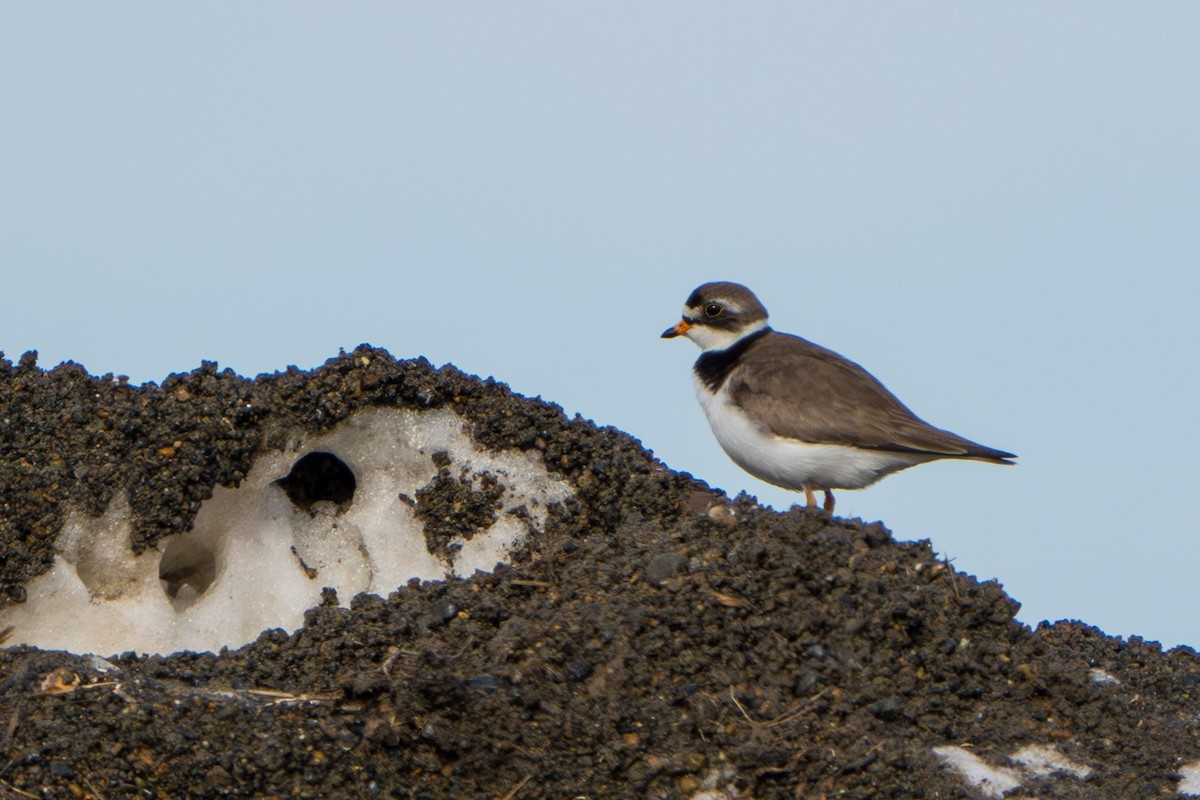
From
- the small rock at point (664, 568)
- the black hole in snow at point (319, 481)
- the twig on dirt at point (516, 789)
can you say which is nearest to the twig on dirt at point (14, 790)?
the twig on dirt at point (516, 789)

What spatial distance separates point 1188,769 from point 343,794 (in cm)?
405

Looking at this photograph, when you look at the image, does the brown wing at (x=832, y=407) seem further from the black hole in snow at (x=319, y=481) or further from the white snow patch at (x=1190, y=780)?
the white snow patch at (x=1190, y=780)

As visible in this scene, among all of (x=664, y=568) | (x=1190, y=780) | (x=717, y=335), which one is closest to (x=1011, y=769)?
(x=1190, y=780)

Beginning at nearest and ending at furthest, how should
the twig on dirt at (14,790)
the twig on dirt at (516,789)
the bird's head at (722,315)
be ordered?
the twig on dirt at (14,790) < the twig on dirt at (516,789) < the bird's head at (722,315)

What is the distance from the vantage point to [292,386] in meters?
9.55

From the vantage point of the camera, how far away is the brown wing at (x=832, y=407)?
978 cm

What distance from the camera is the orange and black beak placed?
11.4 m

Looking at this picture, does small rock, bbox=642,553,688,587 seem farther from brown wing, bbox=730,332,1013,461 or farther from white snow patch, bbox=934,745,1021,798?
brown wing, bbox=730,332,1013,461

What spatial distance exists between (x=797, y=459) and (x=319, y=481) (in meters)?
3.11

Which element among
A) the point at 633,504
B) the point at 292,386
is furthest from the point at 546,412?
the point at 292,386

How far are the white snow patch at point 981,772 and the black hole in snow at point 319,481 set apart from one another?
14.5ft

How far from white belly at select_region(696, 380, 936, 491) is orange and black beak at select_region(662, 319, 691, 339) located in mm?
1031

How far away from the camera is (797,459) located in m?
9.92

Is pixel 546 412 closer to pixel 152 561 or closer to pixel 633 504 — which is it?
pixel 633 504
